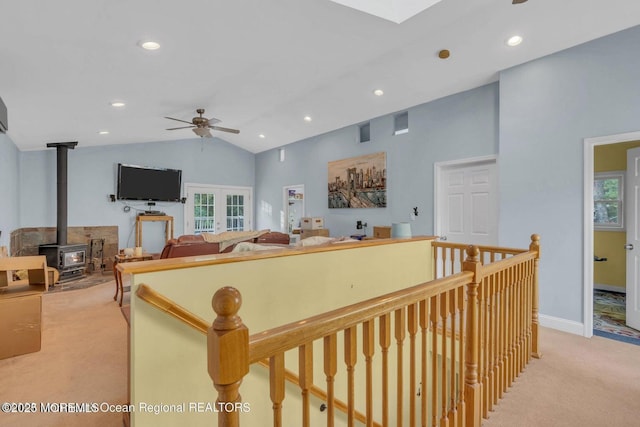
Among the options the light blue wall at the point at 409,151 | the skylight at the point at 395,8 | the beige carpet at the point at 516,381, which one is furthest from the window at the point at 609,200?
the skylight at the point at 395,8

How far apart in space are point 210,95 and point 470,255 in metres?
4.00

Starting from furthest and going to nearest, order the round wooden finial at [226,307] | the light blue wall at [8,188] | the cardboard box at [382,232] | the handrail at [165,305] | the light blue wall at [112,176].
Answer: the light blue wall at [112,176] < the cardboard box at [382,232] < the light blue wall at [8,188] < the handrail at [165,305] < the round wooden finial at [226,307]

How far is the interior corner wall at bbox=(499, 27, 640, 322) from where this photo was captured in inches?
120

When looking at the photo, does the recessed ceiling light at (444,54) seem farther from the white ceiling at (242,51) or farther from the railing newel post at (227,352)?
the railing newel post at (227,352)

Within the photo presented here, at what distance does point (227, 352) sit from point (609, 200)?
20.6ft

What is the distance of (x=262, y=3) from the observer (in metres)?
2.31

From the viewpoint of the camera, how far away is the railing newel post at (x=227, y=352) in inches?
28.7

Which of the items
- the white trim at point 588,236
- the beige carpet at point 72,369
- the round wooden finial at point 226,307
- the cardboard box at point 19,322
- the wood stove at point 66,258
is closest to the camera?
the round wooden finial at point 226,307

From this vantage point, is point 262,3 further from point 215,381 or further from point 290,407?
point 290,407

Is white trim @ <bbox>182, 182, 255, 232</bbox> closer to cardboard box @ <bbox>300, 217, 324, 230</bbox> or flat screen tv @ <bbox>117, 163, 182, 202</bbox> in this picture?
flat screen tv @ <bbox>117, 163, 182, 202</bbox>

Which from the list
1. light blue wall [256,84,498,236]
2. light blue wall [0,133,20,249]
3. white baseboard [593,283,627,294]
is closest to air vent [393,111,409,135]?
light blue wall [256,84,498,236]

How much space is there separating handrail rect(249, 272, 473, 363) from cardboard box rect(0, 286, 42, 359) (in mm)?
3195

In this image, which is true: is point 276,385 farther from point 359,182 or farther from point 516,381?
point 359,182

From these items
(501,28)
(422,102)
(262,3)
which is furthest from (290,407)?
(422,102)
